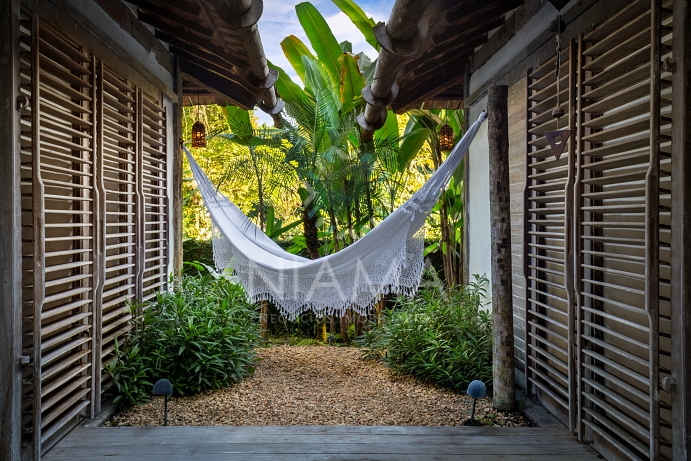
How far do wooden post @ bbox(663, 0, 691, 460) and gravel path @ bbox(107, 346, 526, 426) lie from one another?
122cm

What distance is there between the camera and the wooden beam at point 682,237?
1706 mm

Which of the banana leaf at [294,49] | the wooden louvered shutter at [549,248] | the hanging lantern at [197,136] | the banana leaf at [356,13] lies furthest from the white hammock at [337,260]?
the banana leaf at [294,49]

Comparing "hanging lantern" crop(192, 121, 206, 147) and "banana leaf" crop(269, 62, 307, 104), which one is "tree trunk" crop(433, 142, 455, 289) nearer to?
"banana leaf" crop(269, 62, 307, 104)

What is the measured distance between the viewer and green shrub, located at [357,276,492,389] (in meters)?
3.53

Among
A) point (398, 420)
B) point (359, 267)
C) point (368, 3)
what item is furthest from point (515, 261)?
point (368, 3)

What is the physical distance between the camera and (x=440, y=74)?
15.6 ft

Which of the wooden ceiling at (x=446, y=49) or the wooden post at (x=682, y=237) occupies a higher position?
the wooden ceiling at (x=446, y=49)

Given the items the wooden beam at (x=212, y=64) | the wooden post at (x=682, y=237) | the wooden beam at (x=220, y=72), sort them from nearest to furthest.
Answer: the wooden post at (x=682, y=237), the wooden beam at (x=212, y=64), the wooden beam at (x=220, y=72)

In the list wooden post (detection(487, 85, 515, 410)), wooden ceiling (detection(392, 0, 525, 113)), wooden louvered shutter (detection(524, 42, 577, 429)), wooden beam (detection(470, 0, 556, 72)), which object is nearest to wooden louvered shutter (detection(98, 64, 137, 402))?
wooden ceiling (detection(392, 0, 525, 113))

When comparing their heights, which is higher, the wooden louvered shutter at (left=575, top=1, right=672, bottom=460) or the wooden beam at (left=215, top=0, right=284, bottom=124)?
the wooden beam at (left=215, top=0, right=284, bottom=124)

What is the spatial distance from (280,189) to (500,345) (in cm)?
317

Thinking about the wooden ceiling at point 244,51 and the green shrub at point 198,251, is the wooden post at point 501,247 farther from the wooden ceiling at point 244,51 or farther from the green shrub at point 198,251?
the green shrub at point 198,251

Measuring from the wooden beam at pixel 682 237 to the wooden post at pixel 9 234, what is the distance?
215 centimetres

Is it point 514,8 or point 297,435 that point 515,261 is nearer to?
point 514,8
